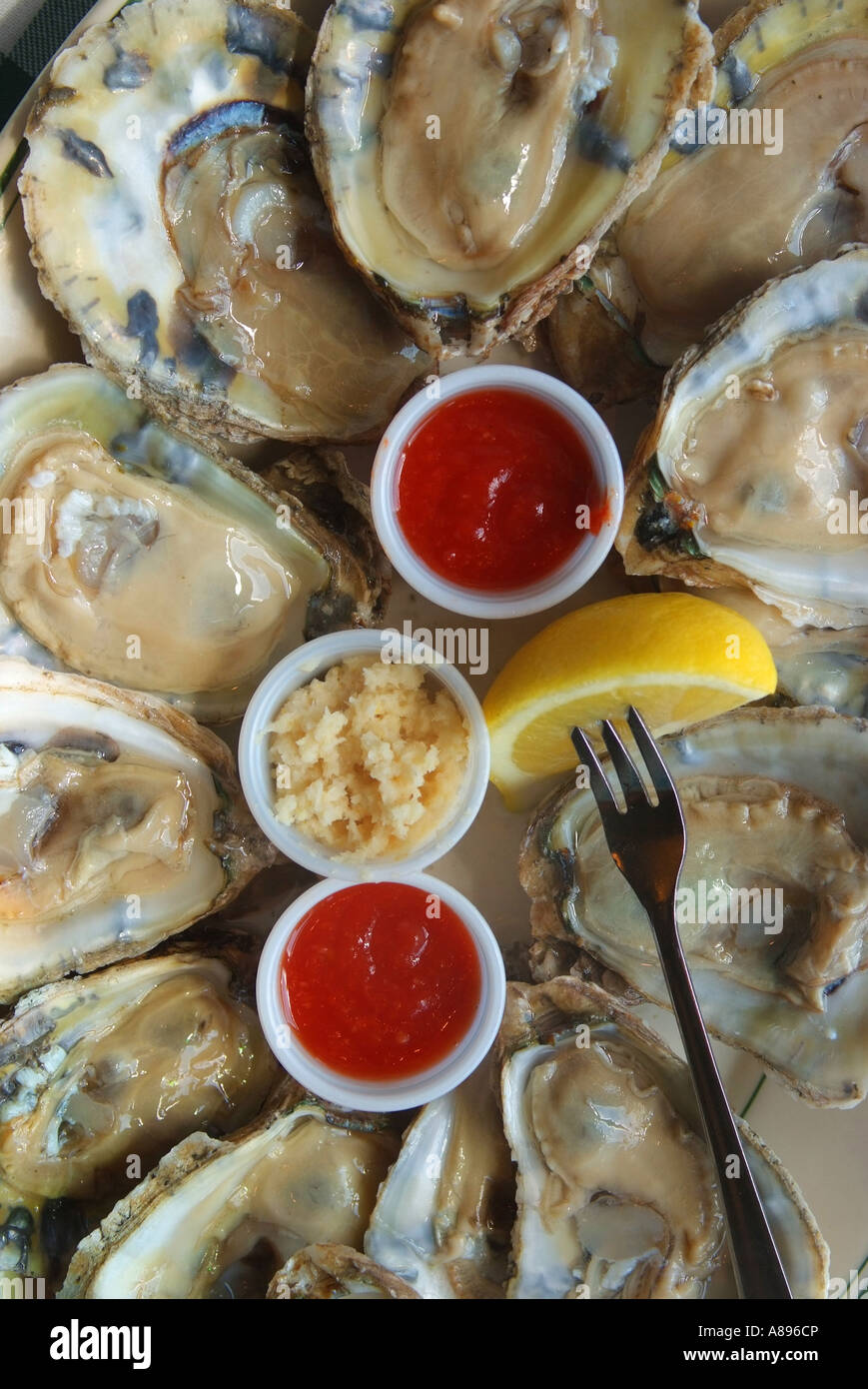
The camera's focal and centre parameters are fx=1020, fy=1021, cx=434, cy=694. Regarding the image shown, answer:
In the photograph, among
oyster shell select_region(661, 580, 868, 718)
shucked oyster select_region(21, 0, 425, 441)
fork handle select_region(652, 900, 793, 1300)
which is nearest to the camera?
fork handle select_region(652, 900, 793, 1300)

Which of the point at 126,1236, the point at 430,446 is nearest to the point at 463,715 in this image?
the point at 430,446

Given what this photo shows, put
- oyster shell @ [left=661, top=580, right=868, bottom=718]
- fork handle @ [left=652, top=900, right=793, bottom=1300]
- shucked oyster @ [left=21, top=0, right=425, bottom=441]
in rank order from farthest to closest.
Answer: oyster shell @ [left=661, top=580, right=868, bottom=718] < shucked oyster @ [left=21, top=0, right=425, bottom=441] < fork handle @ [left=652, top=900, right=793, bottom=1300]

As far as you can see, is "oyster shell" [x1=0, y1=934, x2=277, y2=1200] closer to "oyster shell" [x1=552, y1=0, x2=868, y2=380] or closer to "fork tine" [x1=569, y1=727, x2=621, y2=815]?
"fork tine" [x1=569, y1=727, x2=621, y2=815]

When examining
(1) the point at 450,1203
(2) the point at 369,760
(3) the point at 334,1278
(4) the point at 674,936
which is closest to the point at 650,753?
(4) the point at 674,936

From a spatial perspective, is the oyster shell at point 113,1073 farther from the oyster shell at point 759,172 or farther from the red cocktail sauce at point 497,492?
the oyster shell at point 759,172

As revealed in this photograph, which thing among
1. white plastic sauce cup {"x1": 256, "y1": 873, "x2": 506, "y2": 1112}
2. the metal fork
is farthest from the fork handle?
white plastic sauce cup {"x1": 256, "y1": 873, "x2": 506, "y2": 1112}

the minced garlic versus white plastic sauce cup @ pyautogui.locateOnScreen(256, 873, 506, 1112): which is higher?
the minced garlic

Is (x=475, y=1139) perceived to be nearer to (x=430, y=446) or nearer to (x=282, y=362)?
(x=430, y=446)
